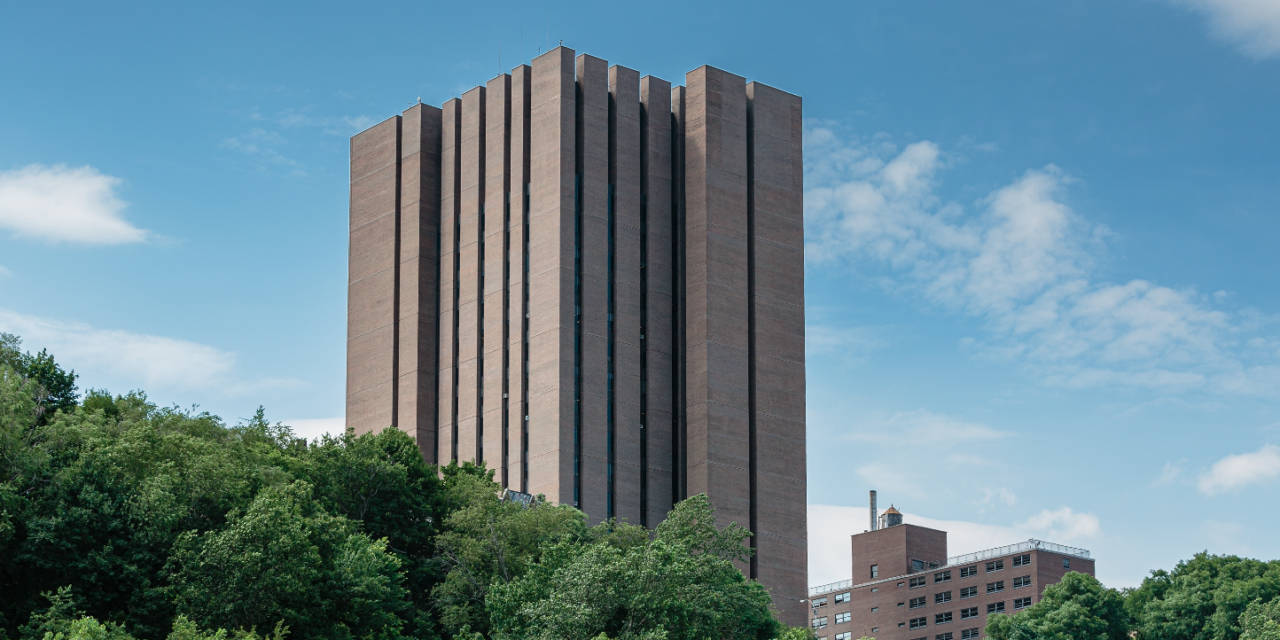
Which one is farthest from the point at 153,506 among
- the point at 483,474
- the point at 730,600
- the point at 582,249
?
the point at 582,249

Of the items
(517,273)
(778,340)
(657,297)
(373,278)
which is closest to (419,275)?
(373,278)

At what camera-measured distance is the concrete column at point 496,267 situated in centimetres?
14012

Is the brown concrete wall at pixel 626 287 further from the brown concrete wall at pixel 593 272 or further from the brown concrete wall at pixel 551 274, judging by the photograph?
the brown concrete wall at pixel 551 274

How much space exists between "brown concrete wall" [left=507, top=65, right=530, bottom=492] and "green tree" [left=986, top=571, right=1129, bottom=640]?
127 feet

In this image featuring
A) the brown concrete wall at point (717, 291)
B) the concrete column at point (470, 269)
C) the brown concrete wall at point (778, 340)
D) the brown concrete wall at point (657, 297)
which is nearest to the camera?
the brown concrete wall at point (717, 291)

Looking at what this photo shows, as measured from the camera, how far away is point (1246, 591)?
12106cm

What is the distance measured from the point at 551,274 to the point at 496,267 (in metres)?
7.72

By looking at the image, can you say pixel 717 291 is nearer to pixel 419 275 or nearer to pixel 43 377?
pixel 419 275

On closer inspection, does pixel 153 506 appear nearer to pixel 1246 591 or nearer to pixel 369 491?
pixel 369 491

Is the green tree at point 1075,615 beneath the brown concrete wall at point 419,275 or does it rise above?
beneath

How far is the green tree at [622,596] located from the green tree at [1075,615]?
46.5 meters

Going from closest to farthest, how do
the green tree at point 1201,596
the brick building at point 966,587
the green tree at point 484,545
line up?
1. the green tree at point 484,545
2. the green tree at point 1201,596
3. the brick building at point 966,587

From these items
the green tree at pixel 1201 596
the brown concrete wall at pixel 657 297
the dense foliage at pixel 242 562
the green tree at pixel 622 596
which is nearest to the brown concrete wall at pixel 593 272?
the brown concrete wall at pixel 657 297

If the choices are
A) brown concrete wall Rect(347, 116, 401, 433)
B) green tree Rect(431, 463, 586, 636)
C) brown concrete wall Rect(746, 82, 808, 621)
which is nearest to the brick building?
brown concrete wall Rect(746, 82, 808, 621)
